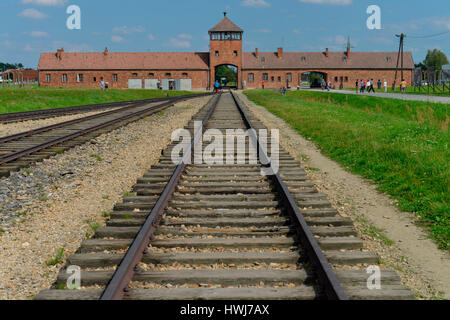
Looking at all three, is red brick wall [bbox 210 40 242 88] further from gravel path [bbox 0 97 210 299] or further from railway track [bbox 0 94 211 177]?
gravel path [bbox 0 97 210 299]

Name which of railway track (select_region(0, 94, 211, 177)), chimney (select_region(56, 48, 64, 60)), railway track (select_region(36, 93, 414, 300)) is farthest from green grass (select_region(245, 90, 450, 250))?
chimney (select_region(56, 48, 64, 60))

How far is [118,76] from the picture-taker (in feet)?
264

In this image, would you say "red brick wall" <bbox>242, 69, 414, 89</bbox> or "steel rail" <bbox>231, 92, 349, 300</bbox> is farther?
"red brick wall" <bbox>242, 69, 414, 89</bbox>

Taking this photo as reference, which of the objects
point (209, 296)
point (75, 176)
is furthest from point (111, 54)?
point (209, 296)

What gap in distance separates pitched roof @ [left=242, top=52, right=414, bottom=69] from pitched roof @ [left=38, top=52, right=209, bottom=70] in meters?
10.1

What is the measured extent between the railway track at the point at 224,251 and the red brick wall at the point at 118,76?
75156mm

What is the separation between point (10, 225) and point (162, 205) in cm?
189

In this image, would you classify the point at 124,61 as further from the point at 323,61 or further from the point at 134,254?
the point at 134,254

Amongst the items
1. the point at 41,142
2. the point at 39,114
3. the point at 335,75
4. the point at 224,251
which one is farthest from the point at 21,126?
the point at 335,75

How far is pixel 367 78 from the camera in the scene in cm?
8394

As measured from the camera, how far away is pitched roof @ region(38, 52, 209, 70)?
80.1 m

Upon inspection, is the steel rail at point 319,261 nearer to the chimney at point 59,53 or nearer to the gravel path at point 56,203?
the gravel path at point 56,203

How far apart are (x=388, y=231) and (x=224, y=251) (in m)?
2.22

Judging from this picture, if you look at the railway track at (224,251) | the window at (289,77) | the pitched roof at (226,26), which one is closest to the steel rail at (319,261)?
the railway track at (224,251)
